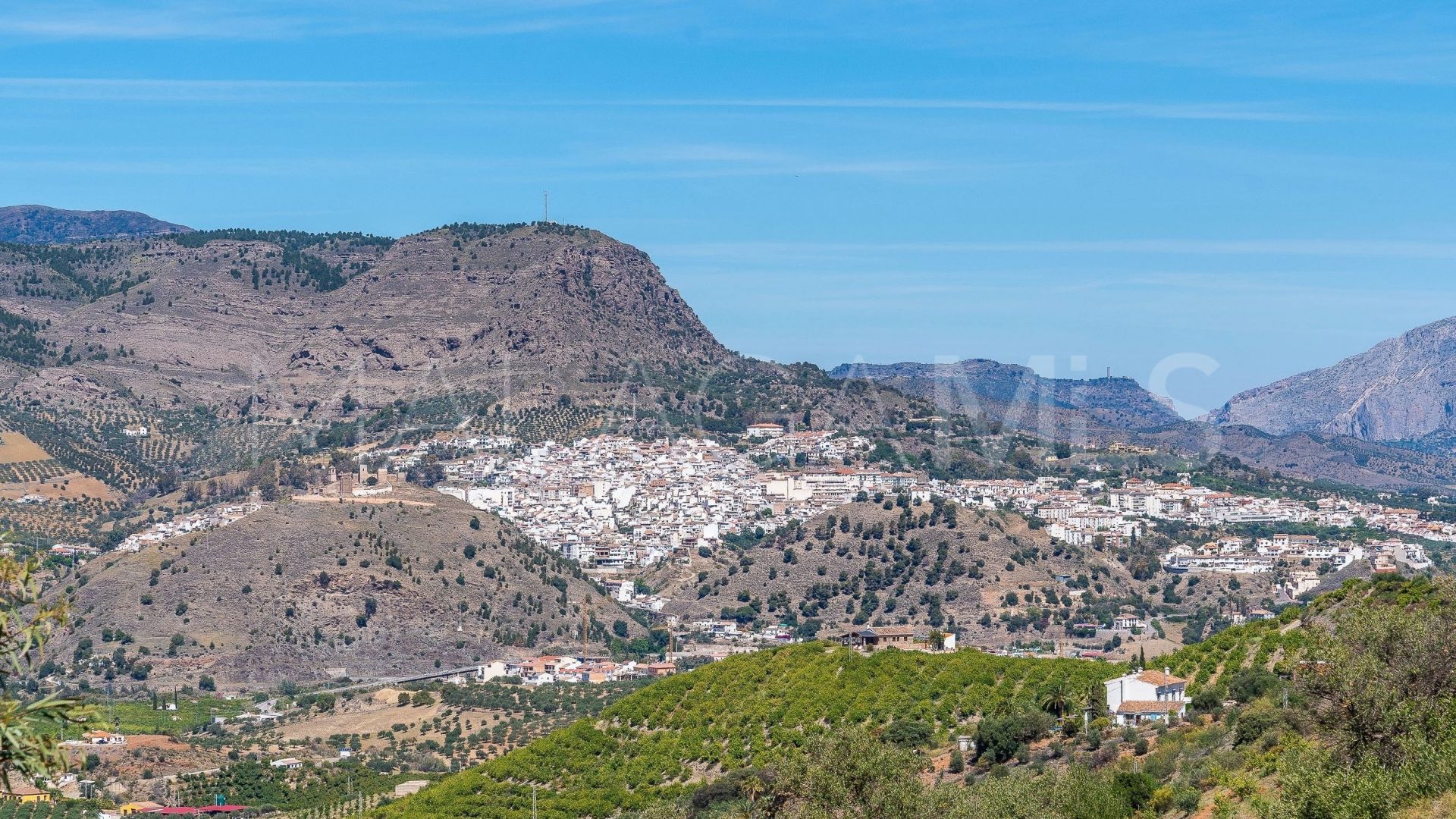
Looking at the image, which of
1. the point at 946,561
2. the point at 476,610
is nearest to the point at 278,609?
the point at 476,610

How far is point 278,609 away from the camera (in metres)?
84.3

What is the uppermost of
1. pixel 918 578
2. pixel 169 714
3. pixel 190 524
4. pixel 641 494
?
pixel 641 494

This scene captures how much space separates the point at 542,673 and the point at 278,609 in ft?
52.7

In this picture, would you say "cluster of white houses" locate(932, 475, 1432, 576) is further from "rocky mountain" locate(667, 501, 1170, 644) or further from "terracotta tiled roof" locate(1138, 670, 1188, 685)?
"terracotta tiled roof" locate(1138, 670, 1188, 685)

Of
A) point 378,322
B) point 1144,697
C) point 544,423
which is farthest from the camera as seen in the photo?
point 378,322

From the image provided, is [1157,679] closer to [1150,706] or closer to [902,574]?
[1150,706]

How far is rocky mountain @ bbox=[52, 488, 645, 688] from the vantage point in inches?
3184

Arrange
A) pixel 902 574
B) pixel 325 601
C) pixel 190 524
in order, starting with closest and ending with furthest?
pixel 325 601, pixel 902 574, pixel 190 524

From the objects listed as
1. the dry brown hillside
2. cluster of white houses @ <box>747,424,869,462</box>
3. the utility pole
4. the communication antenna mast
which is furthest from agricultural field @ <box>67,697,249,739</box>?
cluster of white houses @ <box>747,424,869,462</box>

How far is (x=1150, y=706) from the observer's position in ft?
108

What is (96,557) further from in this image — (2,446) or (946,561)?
(946,561)

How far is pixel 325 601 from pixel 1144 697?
2326 inches

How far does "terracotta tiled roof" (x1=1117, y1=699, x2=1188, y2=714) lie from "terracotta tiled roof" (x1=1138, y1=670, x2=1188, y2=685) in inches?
18.5

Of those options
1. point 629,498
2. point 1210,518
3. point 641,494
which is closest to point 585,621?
point 629,498
